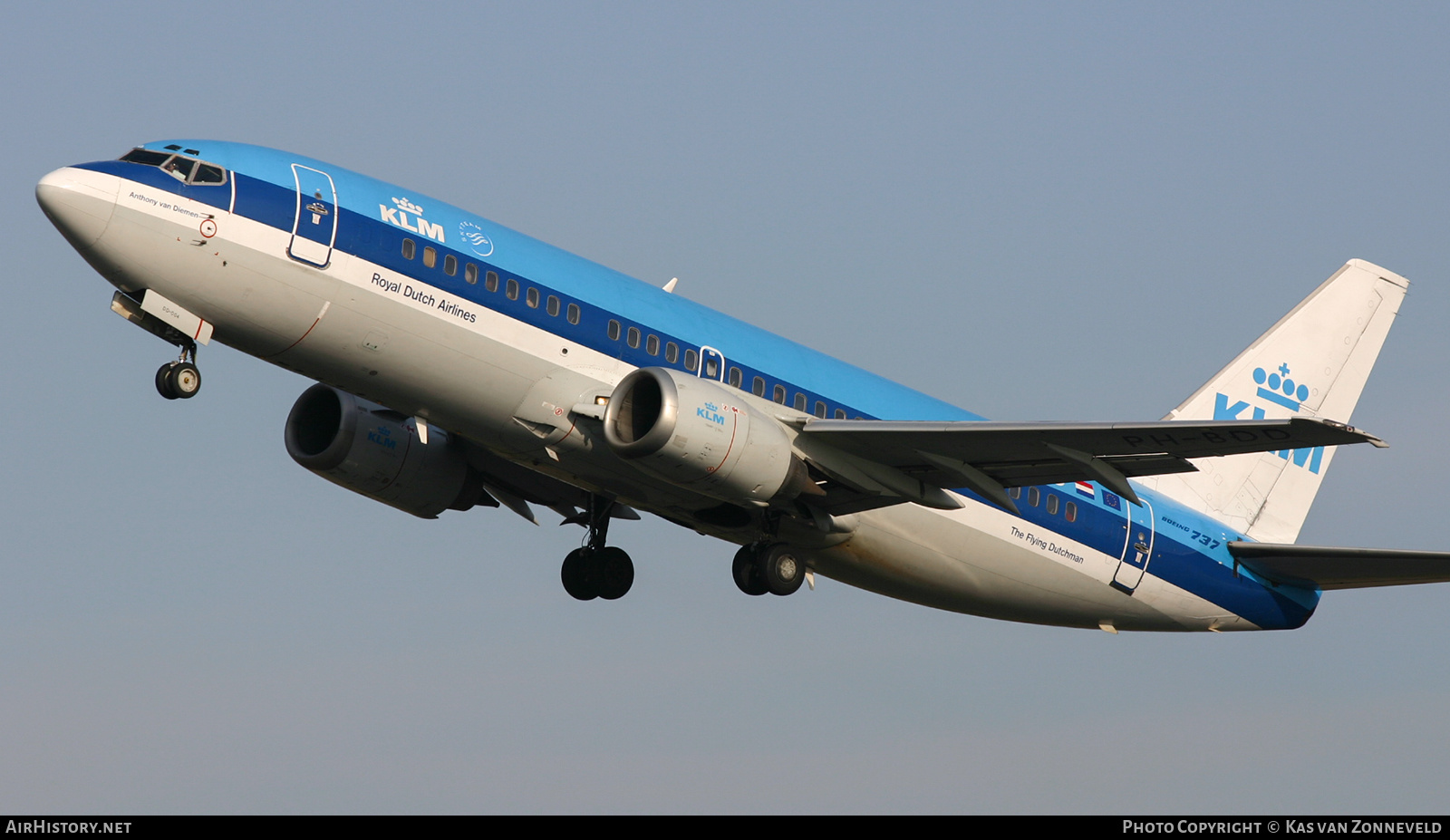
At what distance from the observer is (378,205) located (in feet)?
88.1

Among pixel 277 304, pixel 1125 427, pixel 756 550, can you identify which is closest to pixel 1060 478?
pixel 1125 427

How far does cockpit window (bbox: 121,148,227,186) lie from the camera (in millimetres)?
25766

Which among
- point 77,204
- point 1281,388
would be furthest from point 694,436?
point 1281,388

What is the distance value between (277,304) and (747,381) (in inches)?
325

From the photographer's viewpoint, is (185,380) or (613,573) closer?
(185,380)

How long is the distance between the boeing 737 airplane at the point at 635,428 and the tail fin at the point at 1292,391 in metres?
0.25

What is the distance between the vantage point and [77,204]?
2495 centimetres

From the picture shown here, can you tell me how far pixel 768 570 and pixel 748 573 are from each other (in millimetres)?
530

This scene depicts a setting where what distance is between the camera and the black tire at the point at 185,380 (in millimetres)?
25984

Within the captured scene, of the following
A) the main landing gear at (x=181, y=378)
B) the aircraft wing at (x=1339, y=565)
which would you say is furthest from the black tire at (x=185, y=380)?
the aircraft wing at (x=1339, y=565)

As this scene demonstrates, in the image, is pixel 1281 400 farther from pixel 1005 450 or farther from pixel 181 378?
pixel 181 378

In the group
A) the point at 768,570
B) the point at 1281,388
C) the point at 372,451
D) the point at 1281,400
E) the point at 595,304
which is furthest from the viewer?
the point at 1281,388

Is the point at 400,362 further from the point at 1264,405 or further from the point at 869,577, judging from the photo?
the point at 1264,405

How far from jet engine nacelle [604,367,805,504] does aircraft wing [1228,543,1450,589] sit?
12181 millimetres
